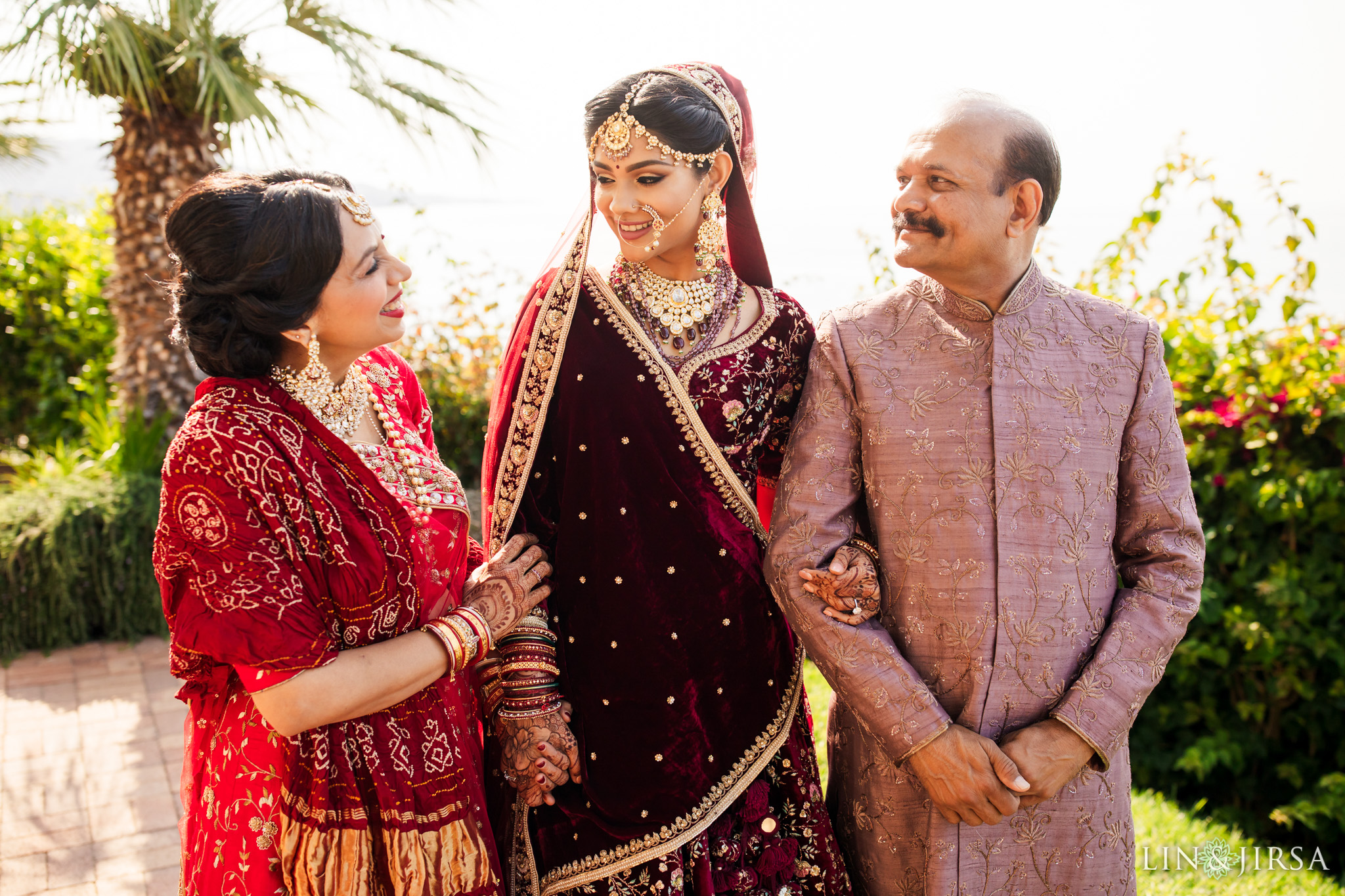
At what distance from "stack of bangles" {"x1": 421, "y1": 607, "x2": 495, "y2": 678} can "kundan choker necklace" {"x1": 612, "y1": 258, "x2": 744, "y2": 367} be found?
2.02 ft

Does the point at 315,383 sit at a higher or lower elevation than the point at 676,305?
lower

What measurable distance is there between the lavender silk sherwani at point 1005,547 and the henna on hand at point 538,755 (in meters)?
0.50

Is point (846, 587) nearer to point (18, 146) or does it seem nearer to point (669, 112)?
point (669, 112)

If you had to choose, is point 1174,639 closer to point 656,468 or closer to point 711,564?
point 711,564

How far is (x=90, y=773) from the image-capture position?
365 centimetres

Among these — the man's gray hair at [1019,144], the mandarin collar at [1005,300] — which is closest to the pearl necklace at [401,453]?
the mandarin collar at [1005,300]

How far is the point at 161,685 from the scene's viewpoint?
4473 mm

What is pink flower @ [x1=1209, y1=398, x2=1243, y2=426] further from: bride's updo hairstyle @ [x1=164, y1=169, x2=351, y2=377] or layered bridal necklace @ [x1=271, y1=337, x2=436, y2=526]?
bride's updo hairstyle @ [x1=164, y1=169, x2=351, y2=377]

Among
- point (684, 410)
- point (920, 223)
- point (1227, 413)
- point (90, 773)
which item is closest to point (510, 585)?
point (684, 410)

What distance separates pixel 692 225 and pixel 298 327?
2.55 feet

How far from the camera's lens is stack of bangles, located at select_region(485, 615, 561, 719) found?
1814 millimetres

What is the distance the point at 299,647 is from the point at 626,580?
0.61m

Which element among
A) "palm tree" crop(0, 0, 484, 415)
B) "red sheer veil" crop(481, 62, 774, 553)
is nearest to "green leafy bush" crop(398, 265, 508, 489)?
"palm tree" crop(0, 0, 484, 415)

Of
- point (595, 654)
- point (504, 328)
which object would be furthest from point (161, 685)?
point (595, 654)
